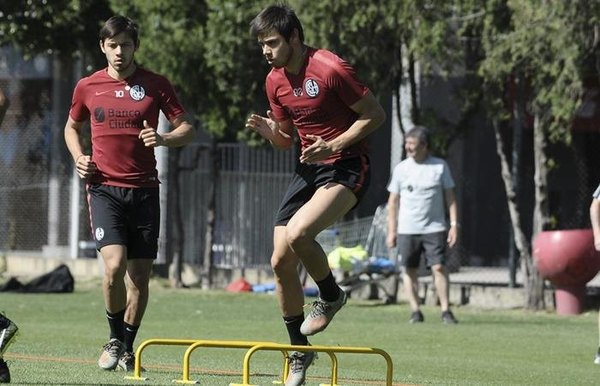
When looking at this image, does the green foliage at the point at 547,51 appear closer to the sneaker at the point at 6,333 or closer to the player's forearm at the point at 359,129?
the player's forearm at the point at 359,129

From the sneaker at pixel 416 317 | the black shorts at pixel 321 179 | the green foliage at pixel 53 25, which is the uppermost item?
the green foliage at pixel 53 25

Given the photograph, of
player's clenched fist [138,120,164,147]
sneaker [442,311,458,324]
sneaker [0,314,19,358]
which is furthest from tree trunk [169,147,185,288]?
sneaker [0,314,19,358]

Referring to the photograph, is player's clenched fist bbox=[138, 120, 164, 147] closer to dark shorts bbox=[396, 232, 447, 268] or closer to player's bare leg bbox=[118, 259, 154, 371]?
player's bare leg bbox=[118, 259, 154, 371]

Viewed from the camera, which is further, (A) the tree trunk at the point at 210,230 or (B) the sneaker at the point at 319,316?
(A) the tree trunk at the point at 210,230

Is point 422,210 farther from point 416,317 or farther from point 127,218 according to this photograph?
point 127,218

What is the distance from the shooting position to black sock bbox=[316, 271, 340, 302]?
959 centimetres

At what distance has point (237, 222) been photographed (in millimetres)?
25281

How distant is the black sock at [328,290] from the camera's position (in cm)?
959

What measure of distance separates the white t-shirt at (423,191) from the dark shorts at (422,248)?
3.1 inches

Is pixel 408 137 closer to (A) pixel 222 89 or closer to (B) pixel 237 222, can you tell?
(A) pixel 222 89

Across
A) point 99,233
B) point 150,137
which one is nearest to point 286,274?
point 150,137

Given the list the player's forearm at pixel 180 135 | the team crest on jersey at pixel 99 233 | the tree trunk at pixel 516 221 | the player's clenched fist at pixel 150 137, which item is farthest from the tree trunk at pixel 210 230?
the player's clenched fist at pixel 150 137

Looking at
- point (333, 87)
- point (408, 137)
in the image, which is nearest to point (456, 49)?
point (408, 137)

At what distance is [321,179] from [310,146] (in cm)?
51
